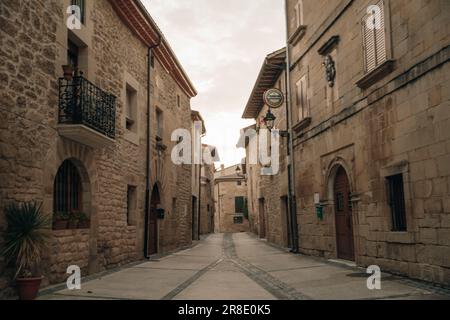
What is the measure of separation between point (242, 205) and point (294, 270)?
1448 inches

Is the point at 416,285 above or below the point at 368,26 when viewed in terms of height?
below

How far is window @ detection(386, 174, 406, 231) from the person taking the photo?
28.1 ft

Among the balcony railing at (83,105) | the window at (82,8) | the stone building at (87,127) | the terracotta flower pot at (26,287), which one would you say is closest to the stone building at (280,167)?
the stone building at (87,127)

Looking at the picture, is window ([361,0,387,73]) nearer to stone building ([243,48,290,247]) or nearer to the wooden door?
stone building ([243,48,290,247])

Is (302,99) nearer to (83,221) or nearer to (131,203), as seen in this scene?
(131,203)

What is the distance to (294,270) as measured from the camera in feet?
32.6

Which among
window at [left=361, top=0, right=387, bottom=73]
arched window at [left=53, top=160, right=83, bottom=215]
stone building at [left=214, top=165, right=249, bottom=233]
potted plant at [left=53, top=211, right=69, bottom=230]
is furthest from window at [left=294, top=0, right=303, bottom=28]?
stone building at [left=214, top=165, right=249, bottom=233]

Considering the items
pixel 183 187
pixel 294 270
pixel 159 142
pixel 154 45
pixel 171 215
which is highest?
pixel 154 45

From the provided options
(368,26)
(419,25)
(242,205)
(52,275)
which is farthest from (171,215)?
(242,205)

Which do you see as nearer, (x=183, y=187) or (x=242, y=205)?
(x=183, y=187)

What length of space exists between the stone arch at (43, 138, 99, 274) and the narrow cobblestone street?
0.80m

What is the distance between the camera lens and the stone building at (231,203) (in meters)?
45.8
